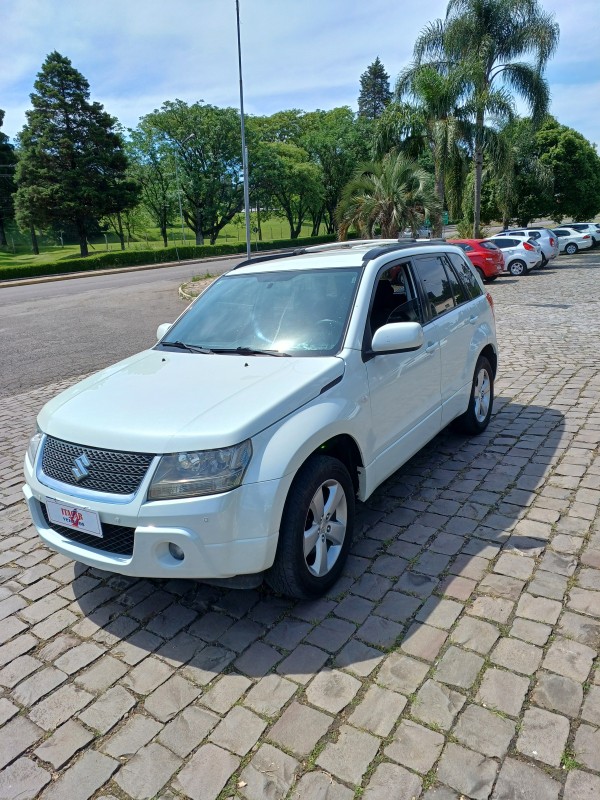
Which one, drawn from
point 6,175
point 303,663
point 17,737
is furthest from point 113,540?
point 6,175

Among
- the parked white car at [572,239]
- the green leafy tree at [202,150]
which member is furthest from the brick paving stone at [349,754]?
the green leafy tree at [202,150]

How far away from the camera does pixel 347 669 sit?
2.76m

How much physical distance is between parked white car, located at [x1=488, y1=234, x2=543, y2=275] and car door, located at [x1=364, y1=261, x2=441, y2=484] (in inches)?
765

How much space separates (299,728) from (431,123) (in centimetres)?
2577

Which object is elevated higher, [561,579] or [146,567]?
[146,567]

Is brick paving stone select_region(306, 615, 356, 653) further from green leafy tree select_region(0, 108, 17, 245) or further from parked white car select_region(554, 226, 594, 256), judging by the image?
green leafy tree select_region(0, 108, 17, 245)

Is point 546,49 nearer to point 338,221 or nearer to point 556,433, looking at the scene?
point 338,221

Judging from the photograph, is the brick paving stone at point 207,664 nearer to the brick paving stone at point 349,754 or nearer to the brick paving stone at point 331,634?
the brick paving stone at point 331,634

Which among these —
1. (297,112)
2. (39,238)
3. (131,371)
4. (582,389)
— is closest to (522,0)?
(582,389)

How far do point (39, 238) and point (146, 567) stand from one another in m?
72.7

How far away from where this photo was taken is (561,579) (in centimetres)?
334

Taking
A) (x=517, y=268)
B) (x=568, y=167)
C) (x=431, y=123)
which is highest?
(x=431, y=123)

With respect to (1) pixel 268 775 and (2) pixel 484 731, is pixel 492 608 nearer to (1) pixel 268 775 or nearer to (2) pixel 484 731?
(2) pixel 484 731

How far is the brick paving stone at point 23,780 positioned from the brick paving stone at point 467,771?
1.54m
